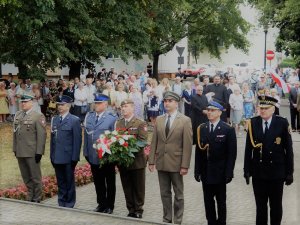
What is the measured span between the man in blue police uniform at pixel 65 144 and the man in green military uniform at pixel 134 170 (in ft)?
2.84

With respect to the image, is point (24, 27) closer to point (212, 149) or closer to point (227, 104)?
point (227, 104)

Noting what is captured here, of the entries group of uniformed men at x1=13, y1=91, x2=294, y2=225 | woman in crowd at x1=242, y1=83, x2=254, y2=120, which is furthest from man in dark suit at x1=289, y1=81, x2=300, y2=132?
group of uniformed men at x1=13, y1=91, x2=294, y2=225

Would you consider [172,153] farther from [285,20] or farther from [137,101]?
[285,20]

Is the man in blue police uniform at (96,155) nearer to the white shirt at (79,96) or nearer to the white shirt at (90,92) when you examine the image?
the white shirt at (79,96)

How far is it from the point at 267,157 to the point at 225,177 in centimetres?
64

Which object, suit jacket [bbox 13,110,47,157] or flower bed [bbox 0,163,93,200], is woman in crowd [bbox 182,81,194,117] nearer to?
flower bed [bbox 0,163,93,200]

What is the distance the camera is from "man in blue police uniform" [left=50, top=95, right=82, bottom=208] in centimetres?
1016

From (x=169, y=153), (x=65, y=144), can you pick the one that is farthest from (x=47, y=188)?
(x=169, y=153)

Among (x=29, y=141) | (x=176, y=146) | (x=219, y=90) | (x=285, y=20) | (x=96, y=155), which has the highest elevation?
(x=285, y=20)

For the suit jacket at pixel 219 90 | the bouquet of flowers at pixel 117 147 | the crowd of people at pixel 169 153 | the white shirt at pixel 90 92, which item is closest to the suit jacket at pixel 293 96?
the suit jacket at pixel 219 90

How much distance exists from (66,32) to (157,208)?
15.8 metres

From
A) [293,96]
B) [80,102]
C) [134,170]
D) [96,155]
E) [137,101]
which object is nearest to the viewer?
[134,170]

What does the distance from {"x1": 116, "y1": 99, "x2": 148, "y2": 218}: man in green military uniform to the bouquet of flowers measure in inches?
6.1

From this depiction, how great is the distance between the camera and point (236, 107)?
21.0m
